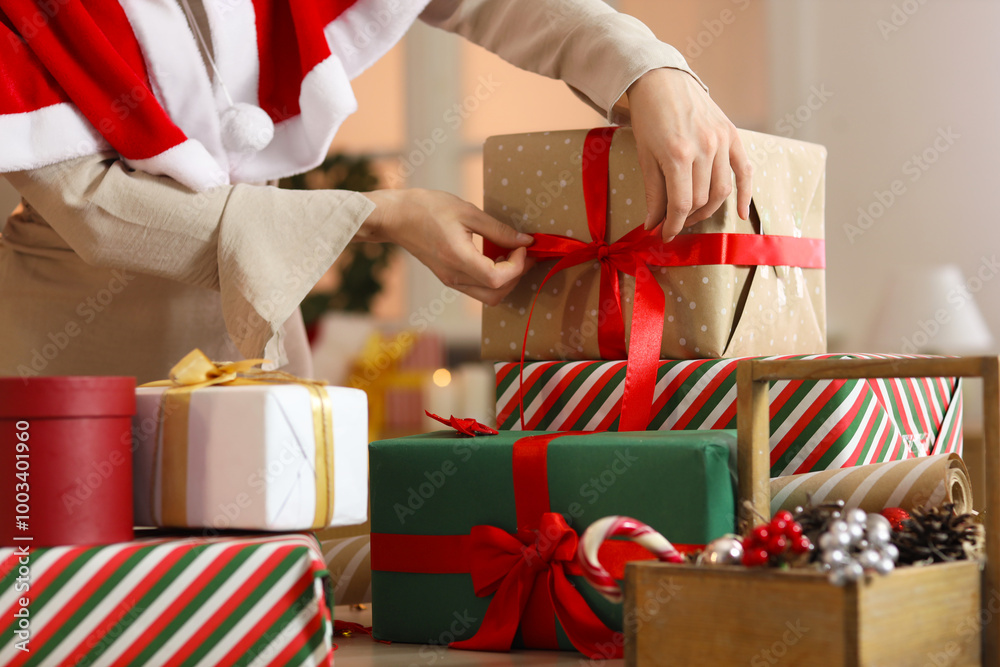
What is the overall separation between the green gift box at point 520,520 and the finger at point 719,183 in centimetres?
21

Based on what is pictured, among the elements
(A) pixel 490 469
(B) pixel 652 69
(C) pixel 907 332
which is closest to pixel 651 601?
(A) pixel 490 469

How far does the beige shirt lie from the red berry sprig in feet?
1.39

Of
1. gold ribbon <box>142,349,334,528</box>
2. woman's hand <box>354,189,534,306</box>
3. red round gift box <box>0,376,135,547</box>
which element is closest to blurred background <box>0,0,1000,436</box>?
woman's hand <box>354,189,534,306</box>

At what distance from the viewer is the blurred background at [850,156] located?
2.46 m

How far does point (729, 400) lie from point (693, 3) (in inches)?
90.9

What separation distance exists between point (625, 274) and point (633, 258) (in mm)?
25

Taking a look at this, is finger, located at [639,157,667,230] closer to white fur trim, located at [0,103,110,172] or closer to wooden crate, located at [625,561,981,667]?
wooden crate, located at [625,561,981,667]

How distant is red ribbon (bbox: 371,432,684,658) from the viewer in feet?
2.18

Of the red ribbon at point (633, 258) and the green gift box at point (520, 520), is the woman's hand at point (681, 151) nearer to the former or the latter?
the red ribbon at point (633, 258)

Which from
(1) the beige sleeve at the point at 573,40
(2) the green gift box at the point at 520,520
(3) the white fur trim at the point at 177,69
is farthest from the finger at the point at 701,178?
(3) the white fur trim at the point at 177,69

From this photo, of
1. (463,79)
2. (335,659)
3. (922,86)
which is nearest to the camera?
(335,659)

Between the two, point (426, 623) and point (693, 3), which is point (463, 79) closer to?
point (693, 3)

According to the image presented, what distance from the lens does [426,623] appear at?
714 millimetres

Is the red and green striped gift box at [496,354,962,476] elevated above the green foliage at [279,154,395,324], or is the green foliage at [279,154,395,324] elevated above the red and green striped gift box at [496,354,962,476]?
the green foliage at [279,154,395,324]
